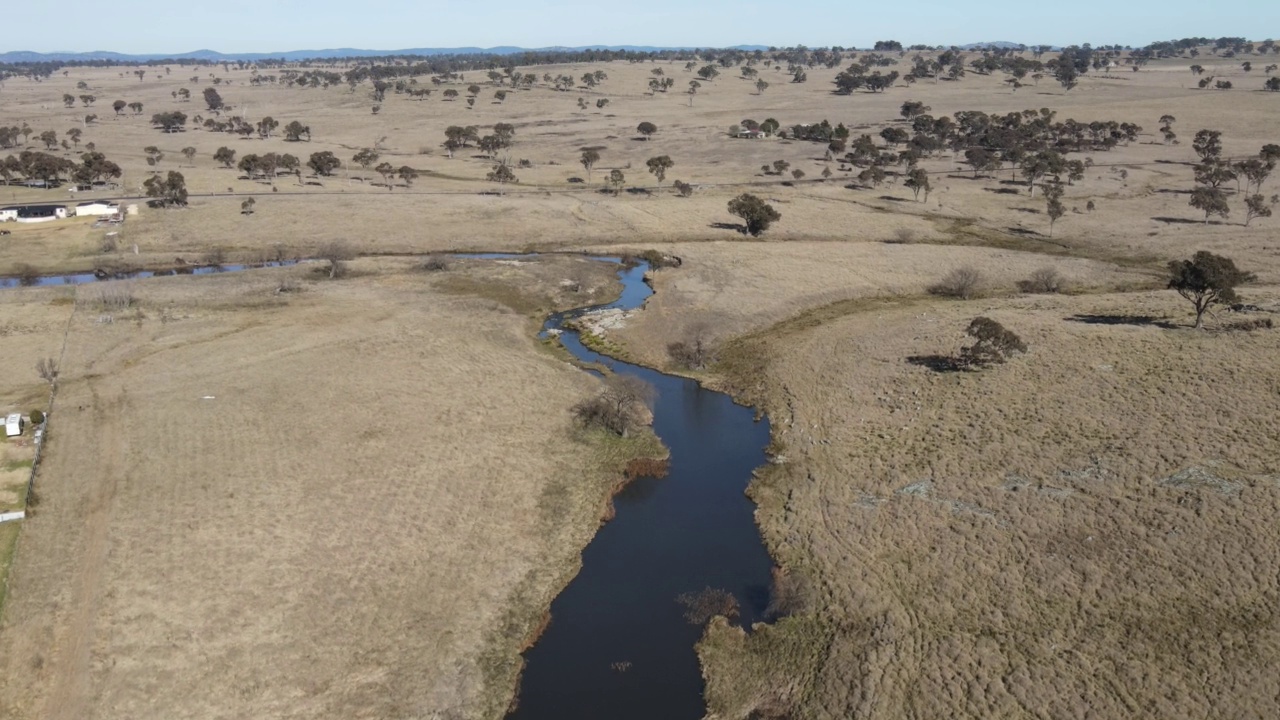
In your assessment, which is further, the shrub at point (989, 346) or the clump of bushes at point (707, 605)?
the shrub at point (989, 346)

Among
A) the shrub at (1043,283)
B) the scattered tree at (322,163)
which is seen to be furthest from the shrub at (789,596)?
the scattered tree at (322,163)

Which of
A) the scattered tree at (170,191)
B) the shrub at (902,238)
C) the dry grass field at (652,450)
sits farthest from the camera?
the scattered tree at (170,191)

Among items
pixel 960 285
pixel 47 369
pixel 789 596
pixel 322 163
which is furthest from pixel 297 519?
pixel 322 163

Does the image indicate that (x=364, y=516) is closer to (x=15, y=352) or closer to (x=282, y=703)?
(x=282, y=703)

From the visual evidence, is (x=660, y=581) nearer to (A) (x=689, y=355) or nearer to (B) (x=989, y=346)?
(A) (x=689, y=355)

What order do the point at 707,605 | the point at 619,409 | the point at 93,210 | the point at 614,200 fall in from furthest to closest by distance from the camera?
the point at 614,200 → the point at 93,210 → the point at 619,409 → the point at 707,605

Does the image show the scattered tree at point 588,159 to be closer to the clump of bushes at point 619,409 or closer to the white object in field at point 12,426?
the clump of bushes at point 619,409

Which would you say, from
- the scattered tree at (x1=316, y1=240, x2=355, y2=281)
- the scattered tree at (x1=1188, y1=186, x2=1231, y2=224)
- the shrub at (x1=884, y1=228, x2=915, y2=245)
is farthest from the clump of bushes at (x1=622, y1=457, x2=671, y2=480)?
the scattered tree at (x1=1188, y1=186, x2=1231, y2=224)
